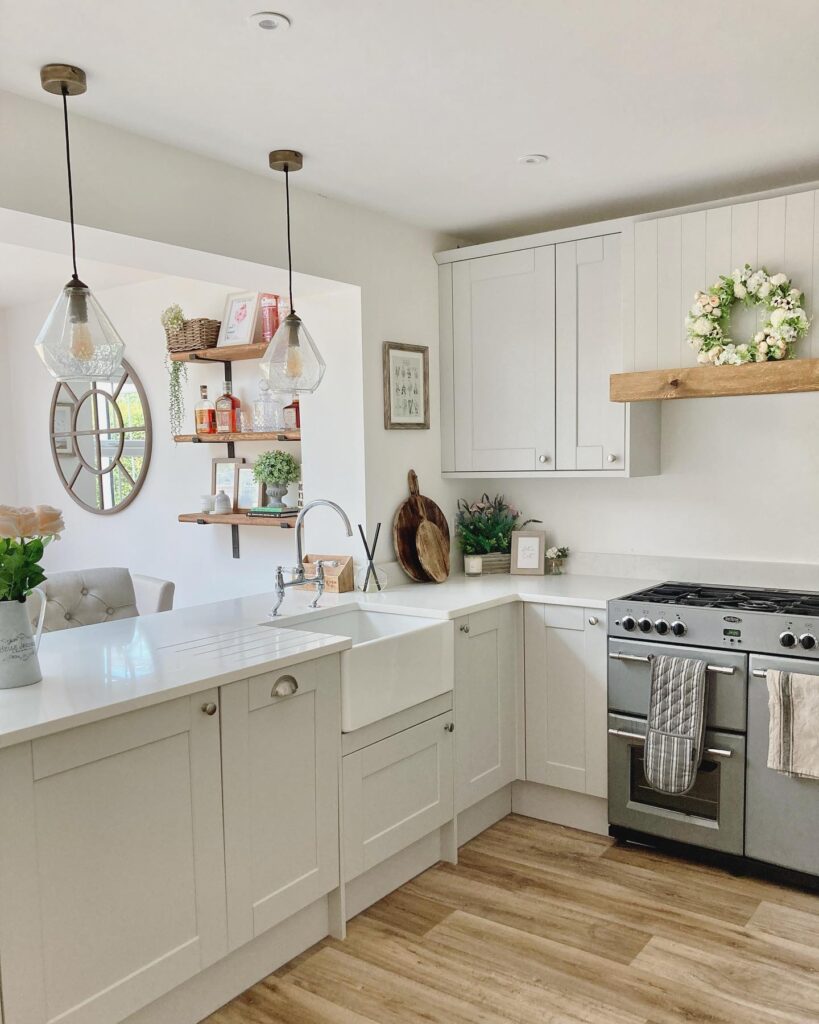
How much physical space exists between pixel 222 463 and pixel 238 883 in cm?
287

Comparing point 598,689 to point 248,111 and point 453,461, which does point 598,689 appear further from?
point 248,111

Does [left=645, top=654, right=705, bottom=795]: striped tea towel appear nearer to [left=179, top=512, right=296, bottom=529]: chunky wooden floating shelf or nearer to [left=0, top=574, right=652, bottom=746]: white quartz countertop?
[left=0, top=574, right=652, bottom=746]: white quartz countertop

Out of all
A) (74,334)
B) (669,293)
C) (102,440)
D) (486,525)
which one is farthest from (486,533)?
(102,440)

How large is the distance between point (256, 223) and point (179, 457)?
7.57 ft

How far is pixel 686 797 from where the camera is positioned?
120 inches

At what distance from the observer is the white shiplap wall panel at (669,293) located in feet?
10.4

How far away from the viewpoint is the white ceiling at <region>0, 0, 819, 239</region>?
198cm

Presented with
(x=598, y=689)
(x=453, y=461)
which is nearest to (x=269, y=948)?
(x=598, y=689)

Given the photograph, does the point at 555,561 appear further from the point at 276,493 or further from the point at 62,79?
the point at 62,79

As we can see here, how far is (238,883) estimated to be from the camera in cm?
229

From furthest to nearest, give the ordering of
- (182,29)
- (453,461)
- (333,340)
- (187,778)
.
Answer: (453,461), (333,340), (187,778), (182,29)

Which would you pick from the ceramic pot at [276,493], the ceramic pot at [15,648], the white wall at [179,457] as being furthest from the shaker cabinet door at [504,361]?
the ceramic pot at [15,648]

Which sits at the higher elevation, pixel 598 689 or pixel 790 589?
pixel 790 589

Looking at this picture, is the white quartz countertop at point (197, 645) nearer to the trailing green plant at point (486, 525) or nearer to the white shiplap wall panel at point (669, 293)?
the trailing green plant at point (486, 525)
